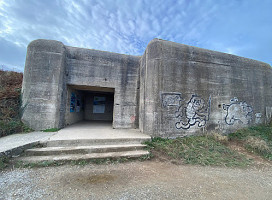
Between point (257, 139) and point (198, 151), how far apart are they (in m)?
3.13

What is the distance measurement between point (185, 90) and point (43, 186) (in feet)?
18.3

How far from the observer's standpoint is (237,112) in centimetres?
585

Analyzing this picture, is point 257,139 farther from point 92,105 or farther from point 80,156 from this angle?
point 92,105

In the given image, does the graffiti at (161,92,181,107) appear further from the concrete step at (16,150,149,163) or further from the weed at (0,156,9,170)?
the weed at (0,156,9,170)

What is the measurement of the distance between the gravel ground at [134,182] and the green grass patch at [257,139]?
140 centimetres

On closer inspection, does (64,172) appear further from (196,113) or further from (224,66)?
(224,66)

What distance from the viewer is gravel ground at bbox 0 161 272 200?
208 cm

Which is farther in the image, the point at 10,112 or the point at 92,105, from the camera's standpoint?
the point at 92,105

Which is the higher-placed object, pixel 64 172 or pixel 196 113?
pixel 196 113

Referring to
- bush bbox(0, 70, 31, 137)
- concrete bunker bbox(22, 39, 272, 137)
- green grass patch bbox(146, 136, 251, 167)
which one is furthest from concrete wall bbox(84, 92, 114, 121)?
green grass patch bbox(146, 136, 251, 167)

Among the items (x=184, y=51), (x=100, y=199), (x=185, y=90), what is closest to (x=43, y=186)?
(x=100, y=199)

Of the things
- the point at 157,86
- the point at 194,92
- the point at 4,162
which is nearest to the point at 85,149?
the point at 4,162

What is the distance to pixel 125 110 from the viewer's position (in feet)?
19.8

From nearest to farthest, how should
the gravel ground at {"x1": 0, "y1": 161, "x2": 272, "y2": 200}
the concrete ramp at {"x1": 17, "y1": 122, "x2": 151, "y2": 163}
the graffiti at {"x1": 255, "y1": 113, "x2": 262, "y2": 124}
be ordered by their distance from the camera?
1. the gravel ground at {"x1": 0, "y1": 161, "x2": 272, "y2": 200}
2. the concrete ramp at {"x1": 17, "y1": 122, "x2": 151, "y2": 163}
3. the graffiti at {"x1": 255, "y1": 113, "x2": 262, "y2": 124}
